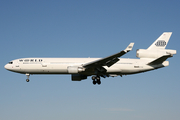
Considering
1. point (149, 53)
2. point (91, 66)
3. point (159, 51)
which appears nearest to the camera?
point (91, 66)

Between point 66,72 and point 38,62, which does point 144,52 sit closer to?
point 66,72

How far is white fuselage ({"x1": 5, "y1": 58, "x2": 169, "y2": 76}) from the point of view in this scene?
48.2 metres

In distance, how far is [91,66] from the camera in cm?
4672

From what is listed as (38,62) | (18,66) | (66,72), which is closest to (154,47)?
(66,72)

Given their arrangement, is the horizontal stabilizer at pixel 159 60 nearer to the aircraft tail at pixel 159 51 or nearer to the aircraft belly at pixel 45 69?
the aircraft tail at pixel 159 51

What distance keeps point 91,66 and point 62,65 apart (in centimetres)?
493

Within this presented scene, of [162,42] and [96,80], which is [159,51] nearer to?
[162,42]

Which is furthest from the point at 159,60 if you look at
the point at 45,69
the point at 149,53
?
the point at 45,69

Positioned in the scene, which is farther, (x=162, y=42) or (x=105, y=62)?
(x=162, y=42)

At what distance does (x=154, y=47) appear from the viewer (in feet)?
169

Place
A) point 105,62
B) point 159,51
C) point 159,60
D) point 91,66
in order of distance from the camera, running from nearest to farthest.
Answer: point 105,62 → point 91,66 → point 159,60 → point 159,51

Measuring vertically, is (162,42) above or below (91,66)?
above

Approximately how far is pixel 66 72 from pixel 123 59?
391 inches

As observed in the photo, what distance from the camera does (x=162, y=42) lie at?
5172 centimetres
